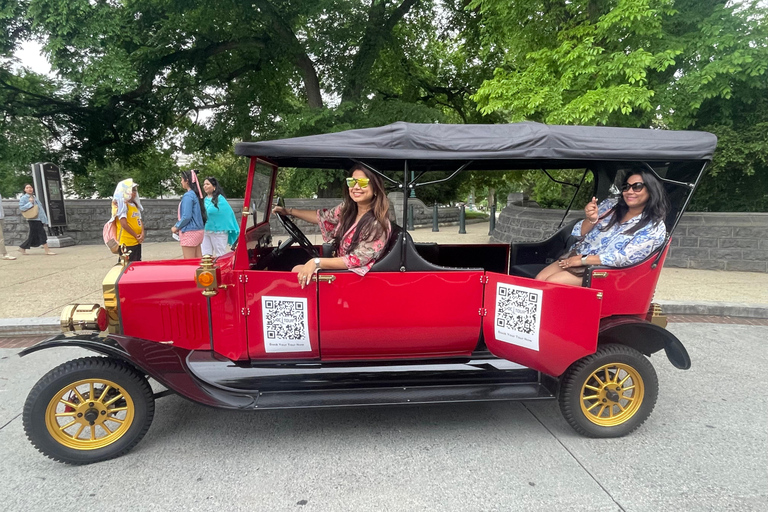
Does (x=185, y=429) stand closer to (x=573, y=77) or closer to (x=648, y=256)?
(x=648, y=256)

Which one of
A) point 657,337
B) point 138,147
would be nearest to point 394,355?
point 657,337

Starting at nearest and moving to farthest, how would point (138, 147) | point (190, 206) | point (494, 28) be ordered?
point (190, 206), point (494, 28), point (138, 147)

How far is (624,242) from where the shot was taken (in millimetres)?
3260

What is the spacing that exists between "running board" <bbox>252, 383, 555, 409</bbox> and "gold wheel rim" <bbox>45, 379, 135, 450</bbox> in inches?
33.6

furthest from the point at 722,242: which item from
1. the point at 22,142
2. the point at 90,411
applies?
the point at 22,142

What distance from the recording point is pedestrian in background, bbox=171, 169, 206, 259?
5.90 meters

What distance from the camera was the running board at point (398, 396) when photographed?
9.44ft

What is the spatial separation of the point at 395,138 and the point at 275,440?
218 centimetres

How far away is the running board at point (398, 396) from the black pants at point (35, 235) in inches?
416

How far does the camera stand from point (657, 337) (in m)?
3.25

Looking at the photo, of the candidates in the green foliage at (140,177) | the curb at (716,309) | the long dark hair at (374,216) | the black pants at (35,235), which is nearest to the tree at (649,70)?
the curb at (716,309)

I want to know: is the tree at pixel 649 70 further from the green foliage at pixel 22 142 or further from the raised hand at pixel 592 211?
the green foliage at pixel 22 142

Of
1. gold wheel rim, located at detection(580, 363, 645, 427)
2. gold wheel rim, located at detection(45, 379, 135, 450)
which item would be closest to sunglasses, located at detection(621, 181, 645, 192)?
gold wheel rim, located at detection(580, 363, 645, 427)

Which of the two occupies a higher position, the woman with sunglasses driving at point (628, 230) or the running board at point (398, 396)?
the woman with sunglasses driving at point (628, 230)
